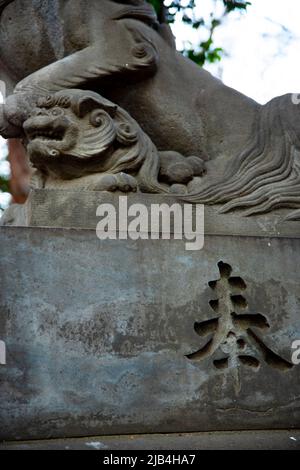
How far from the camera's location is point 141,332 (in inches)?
116

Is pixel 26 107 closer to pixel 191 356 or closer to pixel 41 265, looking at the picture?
pixel 41 265

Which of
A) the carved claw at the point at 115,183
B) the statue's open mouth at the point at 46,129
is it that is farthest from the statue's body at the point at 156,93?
the carved claw at the point at 115,183

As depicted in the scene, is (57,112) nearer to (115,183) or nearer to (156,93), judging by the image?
(115,183)

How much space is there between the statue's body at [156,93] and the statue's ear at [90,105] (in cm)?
19

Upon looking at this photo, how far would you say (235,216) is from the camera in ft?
10.9

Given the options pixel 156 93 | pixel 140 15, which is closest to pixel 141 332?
pixel 156 93

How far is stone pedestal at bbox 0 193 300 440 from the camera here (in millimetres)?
2809

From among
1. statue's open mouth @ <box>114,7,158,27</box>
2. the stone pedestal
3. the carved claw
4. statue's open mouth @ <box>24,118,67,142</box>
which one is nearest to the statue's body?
statue's open mouth @ <box>114,7,158,27</box>

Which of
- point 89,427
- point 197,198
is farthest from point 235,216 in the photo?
point 89,427

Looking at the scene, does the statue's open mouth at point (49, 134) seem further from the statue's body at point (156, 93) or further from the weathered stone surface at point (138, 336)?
the weathered stone surface at point (138, 336)

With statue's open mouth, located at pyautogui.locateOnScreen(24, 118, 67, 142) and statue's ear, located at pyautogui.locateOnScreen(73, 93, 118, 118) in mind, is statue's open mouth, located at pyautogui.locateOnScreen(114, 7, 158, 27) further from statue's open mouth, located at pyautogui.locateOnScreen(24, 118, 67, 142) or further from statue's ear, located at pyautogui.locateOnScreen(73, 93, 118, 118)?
statue's open mouth, located at pyautogui.locateOnScreen(24, 118, 67, 142)

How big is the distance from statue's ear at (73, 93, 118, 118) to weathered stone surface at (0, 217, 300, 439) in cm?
59

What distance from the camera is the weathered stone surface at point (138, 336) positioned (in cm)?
281

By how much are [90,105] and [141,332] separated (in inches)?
40.7
